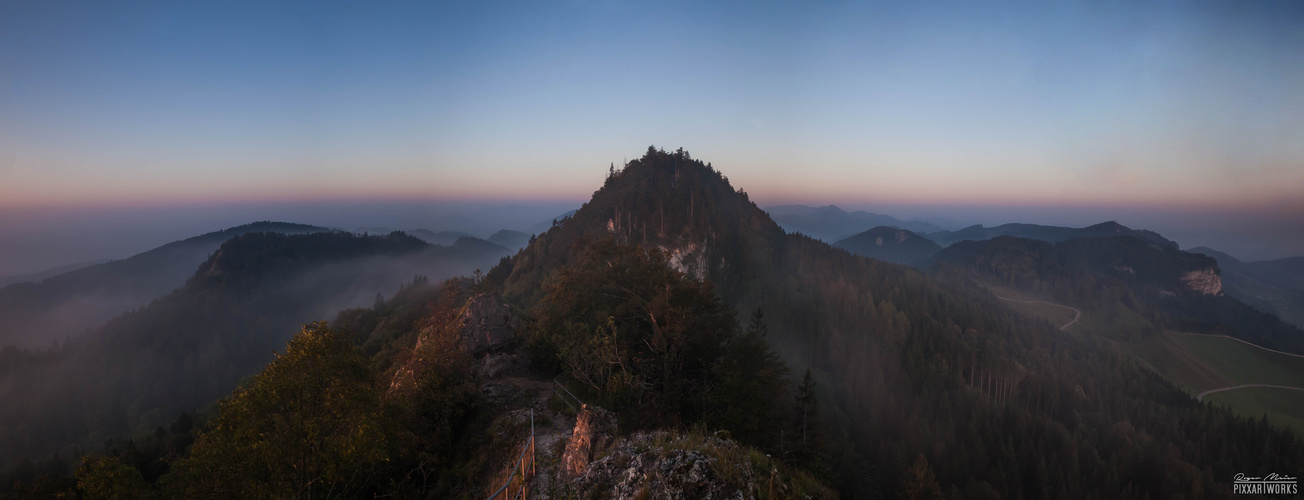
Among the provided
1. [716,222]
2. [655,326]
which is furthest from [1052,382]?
[655,326]

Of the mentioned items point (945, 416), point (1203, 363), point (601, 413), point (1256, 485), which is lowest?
point (1203, 363)

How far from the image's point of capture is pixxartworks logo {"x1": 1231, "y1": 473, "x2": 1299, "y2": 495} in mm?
78125

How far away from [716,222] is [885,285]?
65674mm

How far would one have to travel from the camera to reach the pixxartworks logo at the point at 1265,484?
256 feet

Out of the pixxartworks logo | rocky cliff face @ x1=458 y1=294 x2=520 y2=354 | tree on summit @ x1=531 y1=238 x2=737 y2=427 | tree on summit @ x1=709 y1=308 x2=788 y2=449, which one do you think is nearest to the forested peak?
rocky cliff face @ x1=458 y1=294 x2=520 y2=354

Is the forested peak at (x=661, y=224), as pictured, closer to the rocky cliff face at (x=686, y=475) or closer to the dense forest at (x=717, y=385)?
the dense forest at (x=717, y=385)

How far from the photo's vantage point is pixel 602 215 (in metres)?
123

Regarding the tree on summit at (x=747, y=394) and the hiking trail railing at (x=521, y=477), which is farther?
the tree on summit at (x=747, y=394)

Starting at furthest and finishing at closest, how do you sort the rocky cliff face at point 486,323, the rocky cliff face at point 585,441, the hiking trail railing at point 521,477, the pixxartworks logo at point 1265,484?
the pixxartworks logo at point 1265,484 < the rocky cliff face at point 486,323 < the rocky cliff face at point 585,441 < the hiking trail railing at point 521,477

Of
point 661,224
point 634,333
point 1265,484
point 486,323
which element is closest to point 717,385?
point 634,333

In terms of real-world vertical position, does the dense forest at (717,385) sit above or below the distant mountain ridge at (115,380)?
above

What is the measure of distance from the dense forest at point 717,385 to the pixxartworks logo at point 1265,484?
3967 millimetres

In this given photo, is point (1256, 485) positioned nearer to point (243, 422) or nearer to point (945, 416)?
point (945, 416)

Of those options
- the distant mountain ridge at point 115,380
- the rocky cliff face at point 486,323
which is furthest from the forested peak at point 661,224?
the distant mountain ridge at point 115,380
